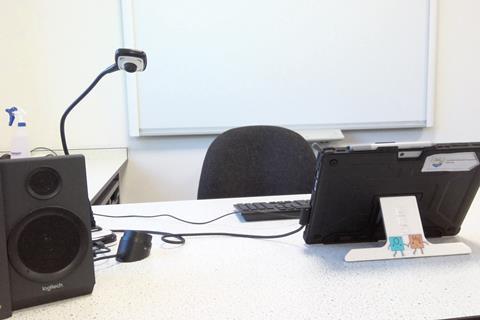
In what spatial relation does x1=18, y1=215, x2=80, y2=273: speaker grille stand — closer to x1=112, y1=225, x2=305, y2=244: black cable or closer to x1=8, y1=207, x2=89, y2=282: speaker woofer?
x1=8, y1=207, x2=89, y2=282: speaker woofer

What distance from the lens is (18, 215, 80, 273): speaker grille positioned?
1.95ft

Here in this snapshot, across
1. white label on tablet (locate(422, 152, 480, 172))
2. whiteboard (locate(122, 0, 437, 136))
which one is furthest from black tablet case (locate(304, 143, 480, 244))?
whiteboard (locate(122, 0, 437, 136))

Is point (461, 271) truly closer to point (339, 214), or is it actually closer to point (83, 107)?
point (339, 214)

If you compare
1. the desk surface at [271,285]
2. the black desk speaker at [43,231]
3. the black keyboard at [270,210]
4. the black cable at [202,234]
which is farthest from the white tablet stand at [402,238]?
the black desk speaker at [43,231]

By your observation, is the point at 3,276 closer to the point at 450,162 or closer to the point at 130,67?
the point at 130,67

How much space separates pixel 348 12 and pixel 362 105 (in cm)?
53

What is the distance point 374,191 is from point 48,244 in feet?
1.88

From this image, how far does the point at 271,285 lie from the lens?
67cm

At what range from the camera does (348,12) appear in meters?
2.33

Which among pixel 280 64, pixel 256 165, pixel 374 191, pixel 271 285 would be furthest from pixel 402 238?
pixel 280 64

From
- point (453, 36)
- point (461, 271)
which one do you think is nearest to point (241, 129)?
point (461, 271)

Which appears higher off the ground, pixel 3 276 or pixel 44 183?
pixel 44 183

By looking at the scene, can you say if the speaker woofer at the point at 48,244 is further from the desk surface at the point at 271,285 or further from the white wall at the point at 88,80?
the white wall at the point at 88,80

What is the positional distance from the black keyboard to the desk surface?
177mm
